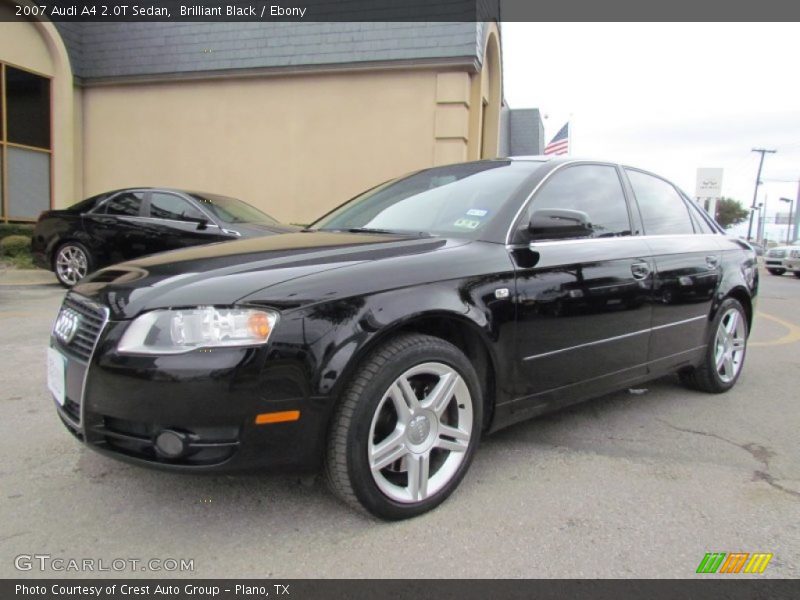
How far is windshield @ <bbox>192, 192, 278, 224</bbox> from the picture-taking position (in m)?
8.09

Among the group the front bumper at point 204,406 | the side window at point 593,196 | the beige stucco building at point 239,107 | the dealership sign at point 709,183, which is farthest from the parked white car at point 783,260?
the front bumper at point 204,406

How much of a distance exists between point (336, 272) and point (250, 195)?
11.3m

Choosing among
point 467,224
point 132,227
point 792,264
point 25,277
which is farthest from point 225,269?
point 792,264

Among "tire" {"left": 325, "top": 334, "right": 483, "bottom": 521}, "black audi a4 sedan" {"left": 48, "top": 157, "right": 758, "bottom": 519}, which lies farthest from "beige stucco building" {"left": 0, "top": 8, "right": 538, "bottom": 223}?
"tire" {"left": 325, "top": 334, "right": 483, "bottom": 521}

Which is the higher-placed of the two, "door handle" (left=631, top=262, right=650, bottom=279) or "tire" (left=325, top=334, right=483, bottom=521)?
"door handle" (left=631, top=262, right=650, bottom=279)

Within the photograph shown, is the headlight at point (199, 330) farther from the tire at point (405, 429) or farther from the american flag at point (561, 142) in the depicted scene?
the american flag at point (561, 142)

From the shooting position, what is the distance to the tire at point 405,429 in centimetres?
221

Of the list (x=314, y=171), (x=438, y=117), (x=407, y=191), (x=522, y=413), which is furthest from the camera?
(x=314, y=171)

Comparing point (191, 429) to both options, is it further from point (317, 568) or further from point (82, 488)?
point (82, 488)

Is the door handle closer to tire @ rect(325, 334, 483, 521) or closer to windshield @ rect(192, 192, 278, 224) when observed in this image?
tire @ rect(325, 334, 483, 521)

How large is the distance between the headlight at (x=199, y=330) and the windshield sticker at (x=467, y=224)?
1.21m

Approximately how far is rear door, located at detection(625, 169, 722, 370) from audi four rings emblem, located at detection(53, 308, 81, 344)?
300 centimetres

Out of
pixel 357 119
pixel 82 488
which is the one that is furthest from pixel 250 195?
pixel 82 488
